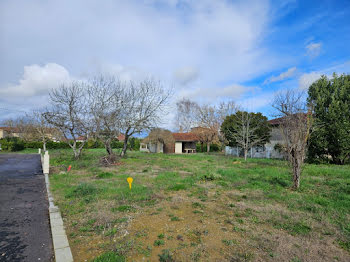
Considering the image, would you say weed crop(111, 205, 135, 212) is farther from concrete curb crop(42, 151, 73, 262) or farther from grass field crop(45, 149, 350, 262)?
concrete curb crop(42, 151, 73, 262)

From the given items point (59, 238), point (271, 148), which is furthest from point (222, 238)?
point (271, 148)

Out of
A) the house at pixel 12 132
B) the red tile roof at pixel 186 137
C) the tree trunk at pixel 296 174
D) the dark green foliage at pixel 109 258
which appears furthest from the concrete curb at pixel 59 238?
the house at pixel 12 132

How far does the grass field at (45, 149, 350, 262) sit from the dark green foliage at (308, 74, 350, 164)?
8.80 meters

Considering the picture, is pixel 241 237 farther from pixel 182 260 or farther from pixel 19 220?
pixel 19 220

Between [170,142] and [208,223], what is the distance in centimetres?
2796

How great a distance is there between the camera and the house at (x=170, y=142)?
3071 centimetres

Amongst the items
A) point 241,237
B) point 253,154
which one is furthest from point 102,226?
point 253,154

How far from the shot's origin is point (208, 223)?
164 inches

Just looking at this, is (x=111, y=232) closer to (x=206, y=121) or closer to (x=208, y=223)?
(x=208, y=223)

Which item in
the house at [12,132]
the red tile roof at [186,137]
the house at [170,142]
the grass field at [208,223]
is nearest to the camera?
the grass field at [208,223]

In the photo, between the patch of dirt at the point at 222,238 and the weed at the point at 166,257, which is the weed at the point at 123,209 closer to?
the patch of dirt at the point at 222,238

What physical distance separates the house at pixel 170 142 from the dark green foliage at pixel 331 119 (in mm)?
19237

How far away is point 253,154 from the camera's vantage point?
23.9m

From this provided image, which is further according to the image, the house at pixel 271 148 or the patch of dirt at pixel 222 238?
the house at pixel 271 148
